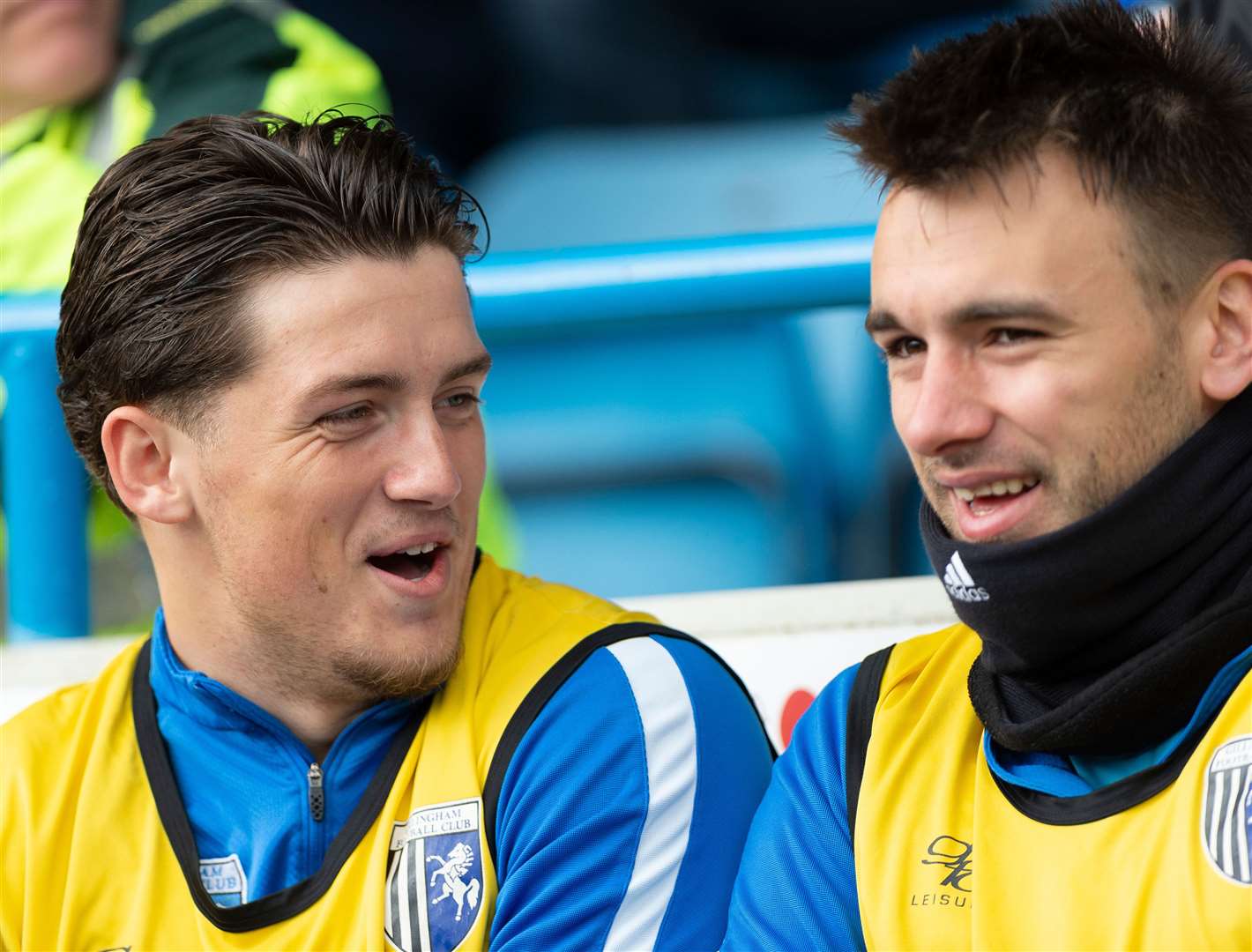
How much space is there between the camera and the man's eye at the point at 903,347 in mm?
1563

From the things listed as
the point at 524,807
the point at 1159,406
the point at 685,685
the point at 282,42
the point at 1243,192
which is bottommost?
the point at 524,807

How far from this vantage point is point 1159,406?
1479mm

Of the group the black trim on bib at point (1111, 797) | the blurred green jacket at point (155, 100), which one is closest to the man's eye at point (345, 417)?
the black trim on bib at point (1111, 797)

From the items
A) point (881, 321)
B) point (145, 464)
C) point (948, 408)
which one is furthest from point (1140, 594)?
point (145, 464)

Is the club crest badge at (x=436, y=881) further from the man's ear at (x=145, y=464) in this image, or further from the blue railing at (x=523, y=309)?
the blue railing at (x=523, y=309)

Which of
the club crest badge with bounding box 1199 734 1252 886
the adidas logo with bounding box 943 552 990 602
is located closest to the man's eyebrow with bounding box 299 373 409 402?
the adidas logo with bounding box 943 552 990 602

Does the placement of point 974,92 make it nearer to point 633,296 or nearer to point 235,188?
point 235,188

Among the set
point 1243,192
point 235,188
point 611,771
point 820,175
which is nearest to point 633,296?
point 235,188

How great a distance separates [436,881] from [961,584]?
64 centimetres

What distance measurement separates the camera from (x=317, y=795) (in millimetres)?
1858

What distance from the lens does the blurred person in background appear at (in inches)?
133

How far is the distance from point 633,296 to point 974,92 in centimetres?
113

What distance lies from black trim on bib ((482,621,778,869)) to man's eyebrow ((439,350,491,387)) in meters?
0.33

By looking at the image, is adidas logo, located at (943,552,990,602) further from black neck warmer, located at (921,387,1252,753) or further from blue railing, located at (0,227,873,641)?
blue railing, located at (0,227,873,641)
